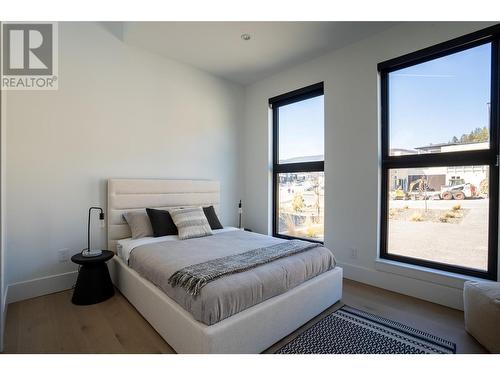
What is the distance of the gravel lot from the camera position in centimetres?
233

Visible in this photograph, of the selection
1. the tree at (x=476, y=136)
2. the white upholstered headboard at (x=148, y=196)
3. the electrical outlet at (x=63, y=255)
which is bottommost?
the electrical outlet at (x=63, y=255)

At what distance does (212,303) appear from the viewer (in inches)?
59.6

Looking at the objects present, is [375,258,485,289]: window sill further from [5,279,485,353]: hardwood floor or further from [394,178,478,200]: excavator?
[394,178,478,200]: excavator

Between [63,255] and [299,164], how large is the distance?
319cm

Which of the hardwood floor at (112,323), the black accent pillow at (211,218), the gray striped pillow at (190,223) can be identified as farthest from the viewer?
the black accent pillow at (211,218)

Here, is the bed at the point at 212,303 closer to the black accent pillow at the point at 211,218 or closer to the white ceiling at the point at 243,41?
the black accent pillow at the point at 211,218

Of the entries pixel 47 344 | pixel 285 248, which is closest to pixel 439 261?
pixel 285 248

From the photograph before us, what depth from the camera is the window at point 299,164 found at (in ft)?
11.7

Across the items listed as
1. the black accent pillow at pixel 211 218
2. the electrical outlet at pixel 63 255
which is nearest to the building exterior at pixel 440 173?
the black accent pillow at pixel 211 218

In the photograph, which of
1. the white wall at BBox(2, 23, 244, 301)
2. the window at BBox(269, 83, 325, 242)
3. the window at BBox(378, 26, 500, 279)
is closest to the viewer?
the window at BBox(378, 26, 500, 279)

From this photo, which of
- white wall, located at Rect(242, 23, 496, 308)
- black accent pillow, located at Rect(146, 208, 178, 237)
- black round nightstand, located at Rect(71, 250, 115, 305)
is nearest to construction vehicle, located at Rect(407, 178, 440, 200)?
white wall, located at Rect(242, 23, 496, 308)

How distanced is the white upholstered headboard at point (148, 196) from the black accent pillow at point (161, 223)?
0.80ft

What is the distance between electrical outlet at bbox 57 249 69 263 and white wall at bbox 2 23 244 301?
4 centimetres

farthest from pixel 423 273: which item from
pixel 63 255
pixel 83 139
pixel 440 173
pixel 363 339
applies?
pixel 83 139
